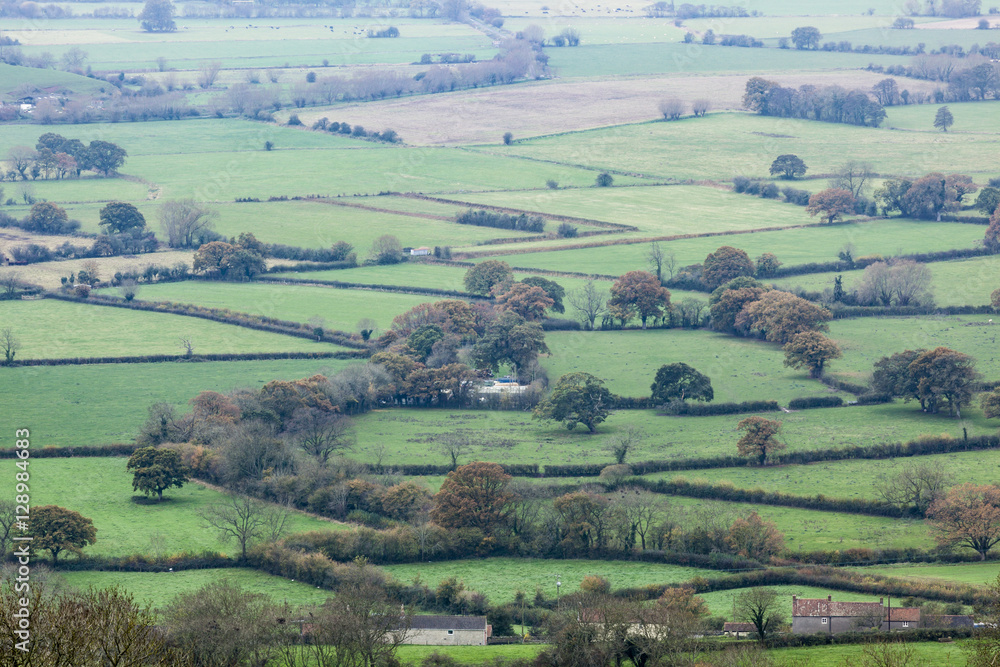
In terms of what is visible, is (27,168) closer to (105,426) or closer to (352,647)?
(105,426)

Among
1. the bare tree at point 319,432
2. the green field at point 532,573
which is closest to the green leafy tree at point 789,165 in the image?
the bare tree at point 319,432

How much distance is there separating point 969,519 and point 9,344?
213 feet

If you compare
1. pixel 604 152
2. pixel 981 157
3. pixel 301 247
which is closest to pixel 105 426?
pixel 301 247

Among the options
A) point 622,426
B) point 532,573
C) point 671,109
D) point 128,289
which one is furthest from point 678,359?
point 671,109

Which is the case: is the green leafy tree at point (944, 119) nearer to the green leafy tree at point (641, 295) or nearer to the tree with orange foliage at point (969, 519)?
the green leafy tree at point (641, 295)

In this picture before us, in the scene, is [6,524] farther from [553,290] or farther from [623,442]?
[553,290]

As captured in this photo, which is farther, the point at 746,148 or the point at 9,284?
the point at 746,148

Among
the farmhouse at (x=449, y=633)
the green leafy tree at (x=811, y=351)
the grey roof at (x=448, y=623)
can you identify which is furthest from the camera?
the green leafy tree at (x=811, y=351)

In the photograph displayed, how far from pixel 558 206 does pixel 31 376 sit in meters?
66.1

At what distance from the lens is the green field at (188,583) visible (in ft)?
190

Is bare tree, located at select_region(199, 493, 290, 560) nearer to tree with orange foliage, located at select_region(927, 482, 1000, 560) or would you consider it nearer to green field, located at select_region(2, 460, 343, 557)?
green field, located at select_region(2, 460, 343, 557)

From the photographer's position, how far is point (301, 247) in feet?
409

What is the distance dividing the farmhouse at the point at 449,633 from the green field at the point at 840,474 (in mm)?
20845

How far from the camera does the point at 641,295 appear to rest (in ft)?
333
